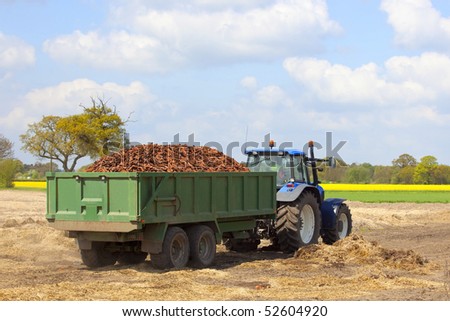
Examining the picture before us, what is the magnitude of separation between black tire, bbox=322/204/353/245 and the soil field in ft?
5.95

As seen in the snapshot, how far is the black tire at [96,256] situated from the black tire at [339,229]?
620cm

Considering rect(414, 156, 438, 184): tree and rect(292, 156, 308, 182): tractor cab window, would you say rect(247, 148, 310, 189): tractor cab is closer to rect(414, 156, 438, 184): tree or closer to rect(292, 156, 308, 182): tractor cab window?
rect(292, 156, 308, 182): tractor cab window

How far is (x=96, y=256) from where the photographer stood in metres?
14.6

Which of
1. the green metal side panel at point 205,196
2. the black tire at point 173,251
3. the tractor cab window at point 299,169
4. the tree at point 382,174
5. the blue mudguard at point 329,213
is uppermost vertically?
the tree at point 382,174

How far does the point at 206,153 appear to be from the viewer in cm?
1592

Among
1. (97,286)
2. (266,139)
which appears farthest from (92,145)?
(97,286)

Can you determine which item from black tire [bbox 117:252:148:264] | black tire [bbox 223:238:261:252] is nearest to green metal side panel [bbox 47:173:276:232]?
black tire [bbox 117:252:148:264]

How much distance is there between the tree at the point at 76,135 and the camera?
194 feet

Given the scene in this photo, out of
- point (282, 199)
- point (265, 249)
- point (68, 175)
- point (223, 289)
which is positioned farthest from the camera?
point (265, 249)

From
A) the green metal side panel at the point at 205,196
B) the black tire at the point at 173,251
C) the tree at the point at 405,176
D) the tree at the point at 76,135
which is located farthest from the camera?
the tree at the point at 405,176

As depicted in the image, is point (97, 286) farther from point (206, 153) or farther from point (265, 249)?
point (265, 249)

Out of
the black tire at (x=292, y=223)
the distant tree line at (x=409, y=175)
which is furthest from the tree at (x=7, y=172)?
the black tire at (x=292, y=223)

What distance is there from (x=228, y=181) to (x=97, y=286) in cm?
422

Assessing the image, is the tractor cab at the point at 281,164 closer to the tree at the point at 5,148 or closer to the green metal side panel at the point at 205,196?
the green metal side panel at the point at 205,196
